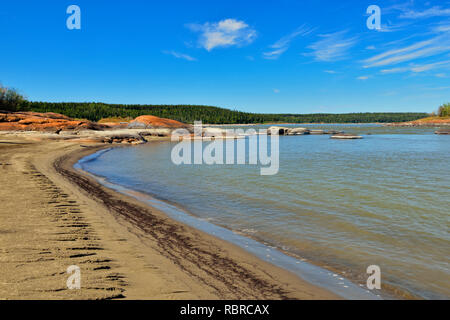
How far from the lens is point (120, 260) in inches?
179

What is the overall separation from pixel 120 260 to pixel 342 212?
6.53m

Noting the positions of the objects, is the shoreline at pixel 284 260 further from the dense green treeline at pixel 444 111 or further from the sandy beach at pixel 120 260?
the dense green treeline at pixel 444 111

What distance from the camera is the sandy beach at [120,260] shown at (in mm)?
3602

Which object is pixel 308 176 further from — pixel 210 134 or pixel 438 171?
pixel 210 134

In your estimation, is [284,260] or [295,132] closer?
[284,260]

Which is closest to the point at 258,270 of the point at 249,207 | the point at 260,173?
the point at 249,207

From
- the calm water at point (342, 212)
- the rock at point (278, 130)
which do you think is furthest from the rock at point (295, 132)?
the calm water at point (342, 212)

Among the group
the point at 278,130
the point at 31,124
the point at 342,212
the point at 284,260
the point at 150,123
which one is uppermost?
the point at 150,123

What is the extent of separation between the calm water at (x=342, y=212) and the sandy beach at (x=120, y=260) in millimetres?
1420

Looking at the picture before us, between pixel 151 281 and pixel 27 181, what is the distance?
9.15m

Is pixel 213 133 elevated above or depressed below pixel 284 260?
above

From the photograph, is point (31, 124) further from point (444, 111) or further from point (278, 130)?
point (444, 111)

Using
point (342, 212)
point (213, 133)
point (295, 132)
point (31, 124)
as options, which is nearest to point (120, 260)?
point (342, 212)

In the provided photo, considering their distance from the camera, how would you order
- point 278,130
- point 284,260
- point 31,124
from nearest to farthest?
point 284,260 → point 31,124 → point 278,130
